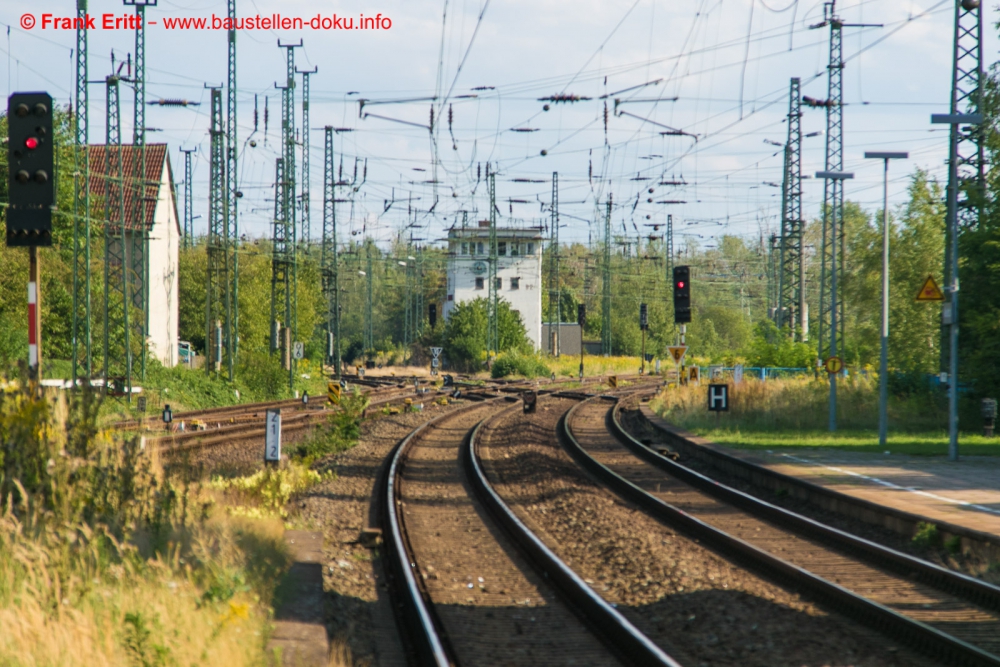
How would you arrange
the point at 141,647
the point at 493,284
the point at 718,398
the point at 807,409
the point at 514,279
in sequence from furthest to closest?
the point at 514,279
the point at 493,284
the point at 807,409
the point at 718,398
the point at 141,647

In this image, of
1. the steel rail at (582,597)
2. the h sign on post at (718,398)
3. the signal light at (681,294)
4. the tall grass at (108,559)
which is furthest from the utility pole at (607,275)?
the tall grass at (108,559)

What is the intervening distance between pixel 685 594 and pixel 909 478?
9535 mm

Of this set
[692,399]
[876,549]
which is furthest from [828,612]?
[692,399]

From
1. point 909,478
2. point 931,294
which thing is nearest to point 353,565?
point 909,478

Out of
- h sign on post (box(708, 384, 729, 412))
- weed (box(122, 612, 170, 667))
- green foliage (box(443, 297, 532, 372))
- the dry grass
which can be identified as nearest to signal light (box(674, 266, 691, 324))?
the dry grass

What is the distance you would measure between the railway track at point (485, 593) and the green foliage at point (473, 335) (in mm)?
58752

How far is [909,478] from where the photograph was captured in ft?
57.7

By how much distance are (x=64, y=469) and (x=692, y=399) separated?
87.5 feet

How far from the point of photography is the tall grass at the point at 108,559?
5.90 meters

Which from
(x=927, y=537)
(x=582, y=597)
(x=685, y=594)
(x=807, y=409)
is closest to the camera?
(x=582, y=597)

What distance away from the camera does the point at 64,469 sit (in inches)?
339

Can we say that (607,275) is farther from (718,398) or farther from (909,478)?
(909,478)

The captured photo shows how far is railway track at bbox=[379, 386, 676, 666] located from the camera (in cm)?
796

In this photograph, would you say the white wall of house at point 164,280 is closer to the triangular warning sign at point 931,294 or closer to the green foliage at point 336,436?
the green foliage at point 336,436
